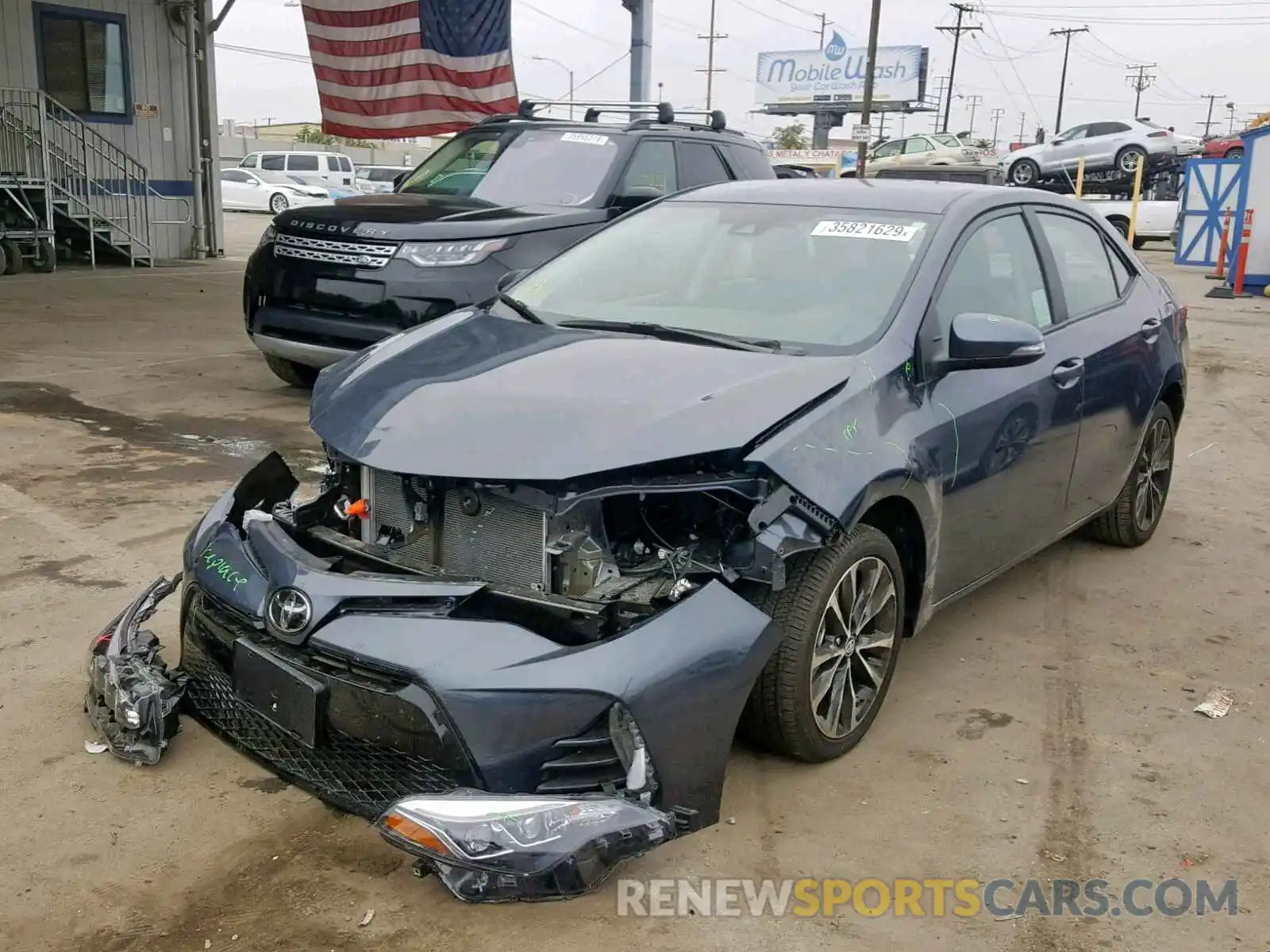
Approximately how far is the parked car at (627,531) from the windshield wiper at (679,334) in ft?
0.05

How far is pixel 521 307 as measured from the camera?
432 centimetres

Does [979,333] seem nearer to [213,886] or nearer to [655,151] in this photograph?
[213,886]

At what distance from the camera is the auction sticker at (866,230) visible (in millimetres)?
4102

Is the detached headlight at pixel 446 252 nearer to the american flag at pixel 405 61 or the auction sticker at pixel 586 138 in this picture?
the auction sticker at pixel 586 138

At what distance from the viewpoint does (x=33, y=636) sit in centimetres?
421

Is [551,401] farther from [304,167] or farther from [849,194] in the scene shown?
[304,167]

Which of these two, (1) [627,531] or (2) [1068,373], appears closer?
(1) [627,531]

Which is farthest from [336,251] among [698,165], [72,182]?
[72,182]

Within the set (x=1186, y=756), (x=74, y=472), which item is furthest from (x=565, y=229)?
(x=1186, y=756)

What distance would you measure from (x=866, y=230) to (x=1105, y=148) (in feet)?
102

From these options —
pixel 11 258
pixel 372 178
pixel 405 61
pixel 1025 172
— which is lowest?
pixel 11 258

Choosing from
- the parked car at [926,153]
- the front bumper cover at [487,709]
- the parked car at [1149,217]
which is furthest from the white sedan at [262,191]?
the front bumper cover at [487,709]

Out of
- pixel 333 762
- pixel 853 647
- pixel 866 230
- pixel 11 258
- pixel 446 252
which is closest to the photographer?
pixel 333 762

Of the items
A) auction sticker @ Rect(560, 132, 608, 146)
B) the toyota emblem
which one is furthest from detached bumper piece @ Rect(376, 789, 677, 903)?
auction sticker @ Rect(560, 132, 608, 146)
